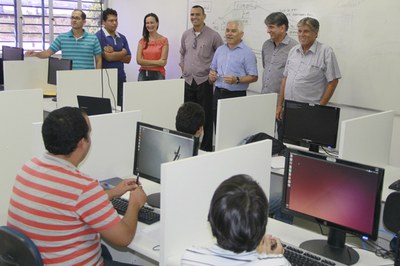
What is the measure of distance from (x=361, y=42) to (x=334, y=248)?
9.22 ft

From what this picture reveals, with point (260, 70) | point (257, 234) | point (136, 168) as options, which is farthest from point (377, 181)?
point (260, 70)

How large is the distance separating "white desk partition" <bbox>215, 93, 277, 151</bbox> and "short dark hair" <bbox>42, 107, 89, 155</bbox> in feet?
4.93

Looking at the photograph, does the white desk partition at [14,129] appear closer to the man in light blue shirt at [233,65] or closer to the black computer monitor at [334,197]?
the man in light blue shirt at [233,65]

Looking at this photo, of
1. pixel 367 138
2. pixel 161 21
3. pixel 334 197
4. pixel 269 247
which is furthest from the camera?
pixel 161 21

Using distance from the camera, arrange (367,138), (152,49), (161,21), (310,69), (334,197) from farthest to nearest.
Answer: (161,21) → (152,49) → (310,69) → (367,138) → (334,197)

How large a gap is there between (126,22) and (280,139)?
13.9 feet

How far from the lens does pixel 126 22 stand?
7.19 metres

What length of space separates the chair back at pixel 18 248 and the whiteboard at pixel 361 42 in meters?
3.48

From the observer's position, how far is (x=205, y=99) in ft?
18.0

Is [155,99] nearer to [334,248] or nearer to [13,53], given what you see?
[334,248]

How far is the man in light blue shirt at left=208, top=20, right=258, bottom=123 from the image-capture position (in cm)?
470

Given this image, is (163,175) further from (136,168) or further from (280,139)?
(280,139)

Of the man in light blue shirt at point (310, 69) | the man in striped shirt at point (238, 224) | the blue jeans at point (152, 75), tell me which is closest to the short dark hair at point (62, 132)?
the man in striped shirt at point (238, 224)

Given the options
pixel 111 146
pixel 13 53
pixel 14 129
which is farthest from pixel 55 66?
pixel 111 146
